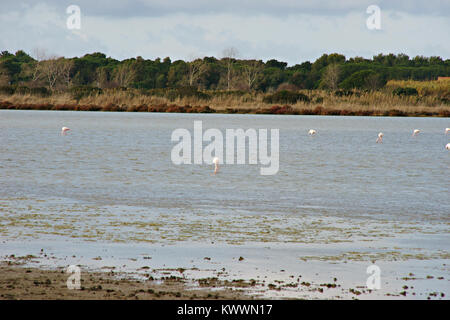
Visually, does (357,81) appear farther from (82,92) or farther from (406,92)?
(82,92)

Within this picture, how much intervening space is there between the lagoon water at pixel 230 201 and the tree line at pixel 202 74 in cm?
7156

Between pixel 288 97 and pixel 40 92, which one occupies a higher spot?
pixel 40 92

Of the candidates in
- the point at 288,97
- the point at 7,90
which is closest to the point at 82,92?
the point at 7,90

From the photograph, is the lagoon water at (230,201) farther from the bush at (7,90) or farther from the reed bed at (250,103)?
the bush at (7,90)

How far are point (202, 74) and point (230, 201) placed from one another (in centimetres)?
9907

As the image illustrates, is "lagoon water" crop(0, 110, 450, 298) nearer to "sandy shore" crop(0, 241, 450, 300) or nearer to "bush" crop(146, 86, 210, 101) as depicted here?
"sandy shore" crop(0, 241, 450, 300)

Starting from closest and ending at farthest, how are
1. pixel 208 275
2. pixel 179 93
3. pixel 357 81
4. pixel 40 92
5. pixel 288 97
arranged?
pixel 208 275, pixel 288 97, pixel 40 92, pixel 179 93, pixel 357 81

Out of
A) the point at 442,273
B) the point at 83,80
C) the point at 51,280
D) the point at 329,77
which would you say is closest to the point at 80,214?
the point at 51,280

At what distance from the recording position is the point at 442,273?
10.4 metres

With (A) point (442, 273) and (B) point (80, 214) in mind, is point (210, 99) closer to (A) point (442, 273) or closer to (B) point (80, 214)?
(B) point (80, 214)

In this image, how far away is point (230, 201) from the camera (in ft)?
59.3

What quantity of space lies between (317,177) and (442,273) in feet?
44.9

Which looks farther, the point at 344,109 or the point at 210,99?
the point at 210,99

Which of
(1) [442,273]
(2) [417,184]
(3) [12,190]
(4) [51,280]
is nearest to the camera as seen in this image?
(4) [51,280]
